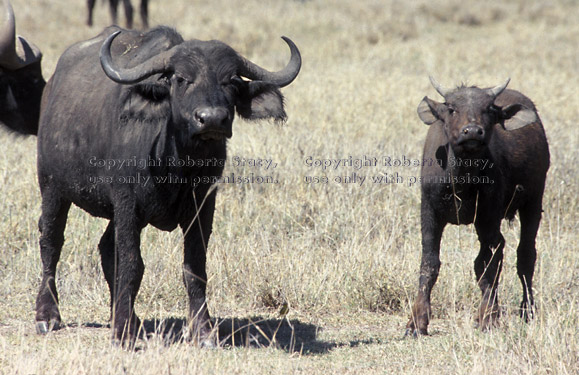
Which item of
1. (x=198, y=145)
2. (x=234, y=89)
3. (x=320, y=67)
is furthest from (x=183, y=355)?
(x=320, y=67)

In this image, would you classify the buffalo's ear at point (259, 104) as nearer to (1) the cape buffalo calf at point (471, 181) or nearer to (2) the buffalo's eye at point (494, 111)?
(1) the cape buffalo calf at point (471, 181)

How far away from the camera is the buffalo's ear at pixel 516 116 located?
572 cm

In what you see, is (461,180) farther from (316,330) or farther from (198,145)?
(198,145)

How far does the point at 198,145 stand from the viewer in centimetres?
475

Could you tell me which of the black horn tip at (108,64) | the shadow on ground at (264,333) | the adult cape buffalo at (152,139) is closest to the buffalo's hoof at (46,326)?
the adult cape buffalo at (152,139)

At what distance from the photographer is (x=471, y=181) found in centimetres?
563

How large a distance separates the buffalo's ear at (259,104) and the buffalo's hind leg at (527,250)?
2436 mm

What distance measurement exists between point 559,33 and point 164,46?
1670 centimetres

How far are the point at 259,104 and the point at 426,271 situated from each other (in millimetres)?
1755

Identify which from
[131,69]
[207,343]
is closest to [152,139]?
[131,69]

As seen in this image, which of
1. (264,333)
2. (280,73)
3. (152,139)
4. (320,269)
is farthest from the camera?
(320,269)

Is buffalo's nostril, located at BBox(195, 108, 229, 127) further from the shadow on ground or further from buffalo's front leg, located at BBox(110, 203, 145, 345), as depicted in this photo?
the shadow on ground

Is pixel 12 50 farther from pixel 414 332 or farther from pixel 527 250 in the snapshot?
pixel 527 250

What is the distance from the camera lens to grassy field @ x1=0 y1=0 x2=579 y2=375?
4.65m
